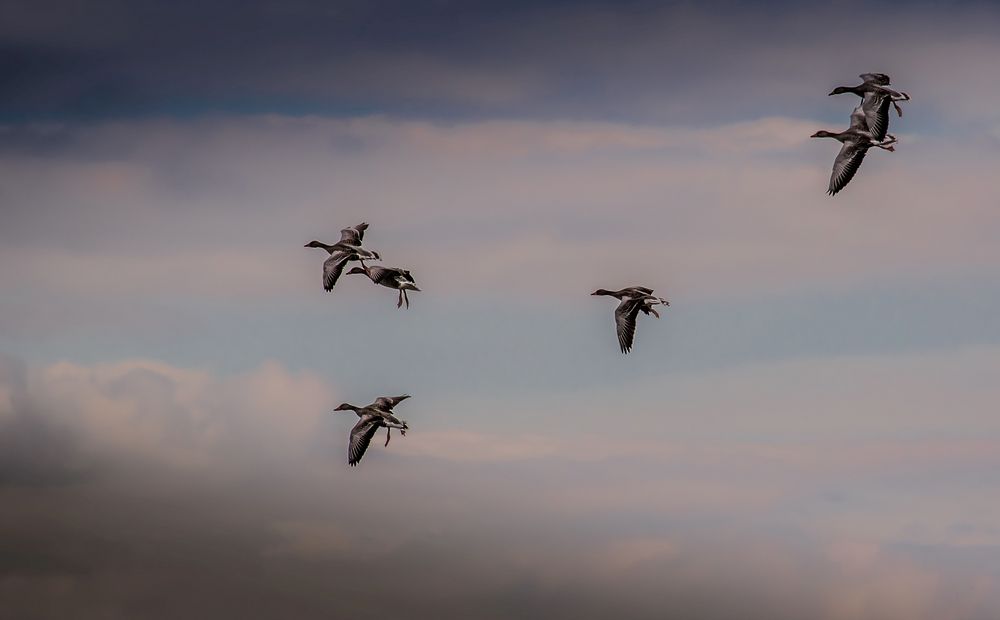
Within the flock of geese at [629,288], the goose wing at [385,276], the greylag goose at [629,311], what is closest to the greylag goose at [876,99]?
the flock of geese at [629,288]

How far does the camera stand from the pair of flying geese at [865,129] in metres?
105

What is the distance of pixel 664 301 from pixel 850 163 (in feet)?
49.5

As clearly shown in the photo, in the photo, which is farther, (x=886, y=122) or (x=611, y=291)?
(x=611, y=291)

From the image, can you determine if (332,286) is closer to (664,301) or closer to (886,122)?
(664,301)

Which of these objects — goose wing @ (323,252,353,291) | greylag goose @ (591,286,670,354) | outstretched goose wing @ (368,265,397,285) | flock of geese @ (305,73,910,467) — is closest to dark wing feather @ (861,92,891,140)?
flock of geese @ (305,73,910,467)

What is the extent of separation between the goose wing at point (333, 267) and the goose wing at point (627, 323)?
64.2 ft

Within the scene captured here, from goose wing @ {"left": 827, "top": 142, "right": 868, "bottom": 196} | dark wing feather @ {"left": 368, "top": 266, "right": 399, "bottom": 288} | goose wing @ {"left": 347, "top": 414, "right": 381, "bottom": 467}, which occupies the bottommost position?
goose wing @ {"left": 347, "top": 414, "right": 381, "bottom": 467}

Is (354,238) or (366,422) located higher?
(354,238)

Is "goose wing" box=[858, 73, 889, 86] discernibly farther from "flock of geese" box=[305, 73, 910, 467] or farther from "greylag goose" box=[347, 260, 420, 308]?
"greylag goose" box=[347, 260, 420, 308]

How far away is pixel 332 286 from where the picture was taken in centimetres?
11094

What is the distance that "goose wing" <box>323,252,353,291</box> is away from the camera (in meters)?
111

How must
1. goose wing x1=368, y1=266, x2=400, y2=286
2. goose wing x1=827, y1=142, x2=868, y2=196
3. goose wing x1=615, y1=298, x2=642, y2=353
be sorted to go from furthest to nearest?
goose wing x1=368, y1=266, x2=400, y2=286
goose wing x1=615, y1=298, x2=642, y2=353
goose wing x1=827, y1=142, x2=868, y2=196

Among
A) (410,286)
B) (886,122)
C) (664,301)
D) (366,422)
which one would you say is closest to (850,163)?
(886,122)

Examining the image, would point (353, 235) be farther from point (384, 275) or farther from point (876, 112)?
point (876, 112)
